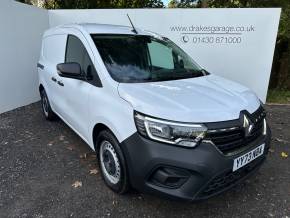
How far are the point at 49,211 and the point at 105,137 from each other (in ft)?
3.26

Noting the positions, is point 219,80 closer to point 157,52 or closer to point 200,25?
point 157,52

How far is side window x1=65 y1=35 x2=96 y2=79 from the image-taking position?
3.57m

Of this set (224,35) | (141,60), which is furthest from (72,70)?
(224,35)

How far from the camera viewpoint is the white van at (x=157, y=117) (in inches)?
102

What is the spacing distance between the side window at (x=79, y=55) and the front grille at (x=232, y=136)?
1.66m

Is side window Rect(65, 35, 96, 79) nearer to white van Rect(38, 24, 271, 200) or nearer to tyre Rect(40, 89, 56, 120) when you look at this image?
white van Rect(38, 24, 271, 200)

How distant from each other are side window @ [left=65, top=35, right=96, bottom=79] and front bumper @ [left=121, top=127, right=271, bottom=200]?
1.25m

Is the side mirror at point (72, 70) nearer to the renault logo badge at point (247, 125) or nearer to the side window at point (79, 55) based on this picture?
the side window at point (79, 55)

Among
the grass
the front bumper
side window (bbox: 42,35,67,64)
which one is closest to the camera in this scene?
the front bumper

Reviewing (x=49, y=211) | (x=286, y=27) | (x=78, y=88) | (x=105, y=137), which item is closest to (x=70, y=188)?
(x=49, y=211)

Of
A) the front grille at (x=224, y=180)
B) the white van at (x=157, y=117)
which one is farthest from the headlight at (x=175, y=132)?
the front grille at (x=224, y=180)

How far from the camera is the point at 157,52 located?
13.6 feet

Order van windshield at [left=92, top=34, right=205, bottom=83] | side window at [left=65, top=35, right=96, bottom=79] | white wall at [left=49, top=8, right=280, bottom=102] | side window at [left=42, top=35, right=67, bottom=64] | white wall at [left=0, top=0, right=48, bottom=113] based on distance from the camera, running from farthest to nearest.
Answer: white wall at [left=49, top=8, right=280, bottom=102], white wall at [left=0, top=0, right=48, bottom=113], side window at [left=42, top=35, right=67, bottom=64], side window at [left=65, top=35, right=96, bottom=79], van windshield at [left=92, top=34, right=205, bottom=83]

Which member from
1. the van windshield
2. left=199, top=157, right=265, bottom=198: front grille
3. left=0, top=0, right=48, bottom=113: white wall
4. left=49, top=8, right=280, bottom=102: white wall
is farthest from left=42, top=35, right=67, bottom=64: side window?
left=199, top=157, right=265, bottom=198: front grille
